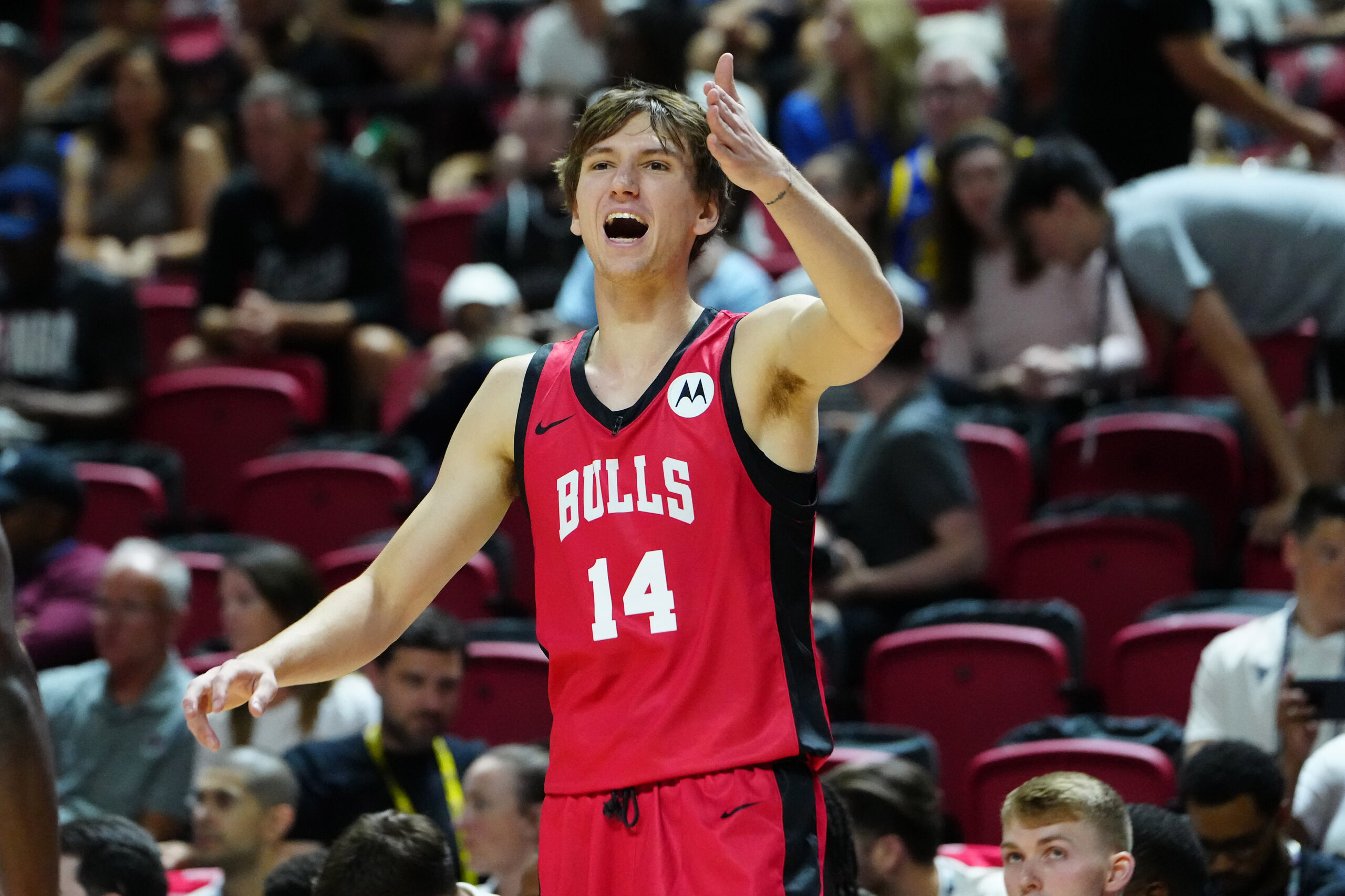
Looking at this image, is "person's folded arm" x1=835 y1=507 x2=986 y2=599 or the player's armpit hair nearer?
the player's armpit hair

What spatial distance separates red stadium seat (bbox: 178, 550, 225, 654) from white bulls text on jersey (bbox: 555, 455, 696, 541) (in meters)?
3.63

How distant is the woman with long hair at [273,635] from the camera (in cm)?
520

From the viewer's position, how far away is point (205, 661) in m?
5.51

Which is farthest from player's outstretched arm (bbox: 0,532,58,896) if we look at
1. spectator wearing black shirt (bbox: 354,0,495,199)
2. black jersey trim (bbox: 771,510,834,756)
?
spectator wearing black shirt (bbox: 354,0,495,199)

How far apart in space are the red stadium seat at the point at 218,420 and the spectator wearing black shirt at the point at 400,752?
2.27 metres

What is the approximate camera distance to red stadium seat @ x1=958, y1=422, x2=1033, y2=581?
19.4 ft

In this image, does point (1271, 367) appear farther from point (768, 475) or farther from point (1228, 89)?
point (768, 475)

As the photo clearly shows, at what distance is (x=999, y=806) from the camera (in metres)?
4.44

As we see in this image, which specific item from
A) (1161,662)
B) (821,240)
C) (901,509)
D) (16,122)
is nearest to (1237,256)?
(901,509)

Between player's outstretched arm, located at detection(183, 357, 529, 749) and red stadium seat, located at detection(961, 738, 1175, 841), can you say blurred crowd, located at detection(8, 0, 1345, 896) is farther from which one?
player's outstretched arm, located at detection(183, 357, 529, 749)

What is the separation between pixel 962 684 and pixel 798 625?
256 cm

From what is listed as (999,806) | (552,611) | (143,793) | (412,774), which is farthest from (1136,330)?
(552,611)

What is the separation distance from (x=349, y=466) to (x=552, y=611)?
3.82 meters

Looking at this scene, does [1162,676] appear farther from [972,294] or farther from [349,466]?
[349,466]
